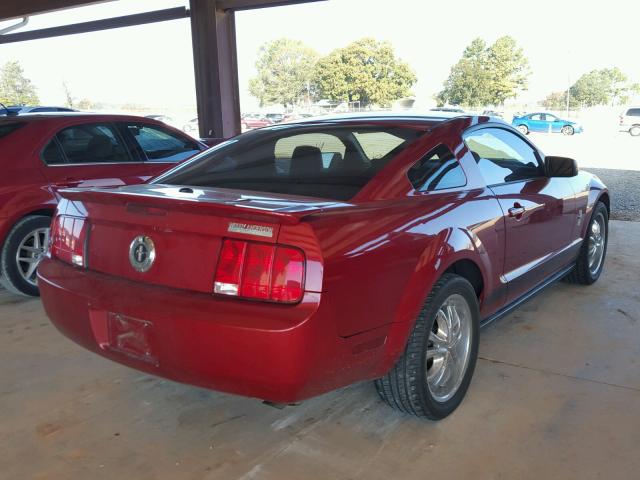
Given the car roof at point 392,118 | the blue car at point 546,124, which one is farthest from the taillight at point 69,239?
the blue car at point 546,124

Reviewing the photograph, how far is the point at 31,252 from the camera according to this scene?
465 cm

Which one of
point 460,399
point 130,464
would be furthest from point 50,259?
point 460,399

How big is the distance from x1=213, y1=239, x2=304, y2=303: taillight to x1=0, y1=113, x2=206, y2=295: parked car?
291cm

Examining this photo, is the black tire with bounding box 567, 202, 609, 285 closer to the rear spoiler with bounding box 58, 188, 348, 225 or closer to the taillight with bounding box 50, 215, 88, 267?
the rear spoiler with bounding box 58, 188, 348, 225

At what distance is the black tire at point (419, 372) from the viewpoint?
2.46 m

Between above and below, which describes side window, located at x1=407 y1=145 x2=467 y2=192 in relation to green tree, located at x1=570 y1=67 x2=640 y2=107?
below

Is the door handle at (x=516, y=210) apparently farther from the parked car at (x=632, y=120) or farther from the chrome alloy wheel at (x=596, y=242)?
the parked car at (x=632, y=120)

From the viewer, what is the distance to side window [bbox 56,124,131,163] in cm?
489

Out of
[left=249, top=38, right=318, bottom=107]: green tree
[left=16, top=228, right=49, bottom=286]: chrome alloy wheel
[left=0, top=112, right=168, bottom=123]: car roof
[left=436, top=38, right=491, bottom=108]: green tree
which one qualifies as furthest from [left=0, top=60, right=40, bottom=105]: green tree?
[left=16, top=228, right=49, bottom=286]: chrome alloy wheel

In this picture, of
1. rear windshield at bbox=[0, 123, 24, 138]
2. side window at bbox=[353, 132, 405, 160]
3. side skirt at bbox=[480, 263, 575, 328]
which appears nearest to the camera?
side window at bbox=[353, 132, 405, 160]

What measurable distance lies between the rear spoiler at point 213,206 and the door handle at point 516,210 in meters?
1.34

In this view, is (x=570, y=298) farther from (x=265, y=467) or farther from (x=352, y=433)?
(x=265, y=467)

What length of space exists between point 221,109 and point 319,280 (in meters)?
9.08

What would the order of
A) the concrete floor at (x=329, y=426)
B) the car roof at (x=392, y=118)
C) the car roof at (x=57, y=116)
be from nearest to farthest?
the concrete floor at (x=329, y=426) → the car roof at (x=392, y=118) → the car roof at (x=57, y=116)
